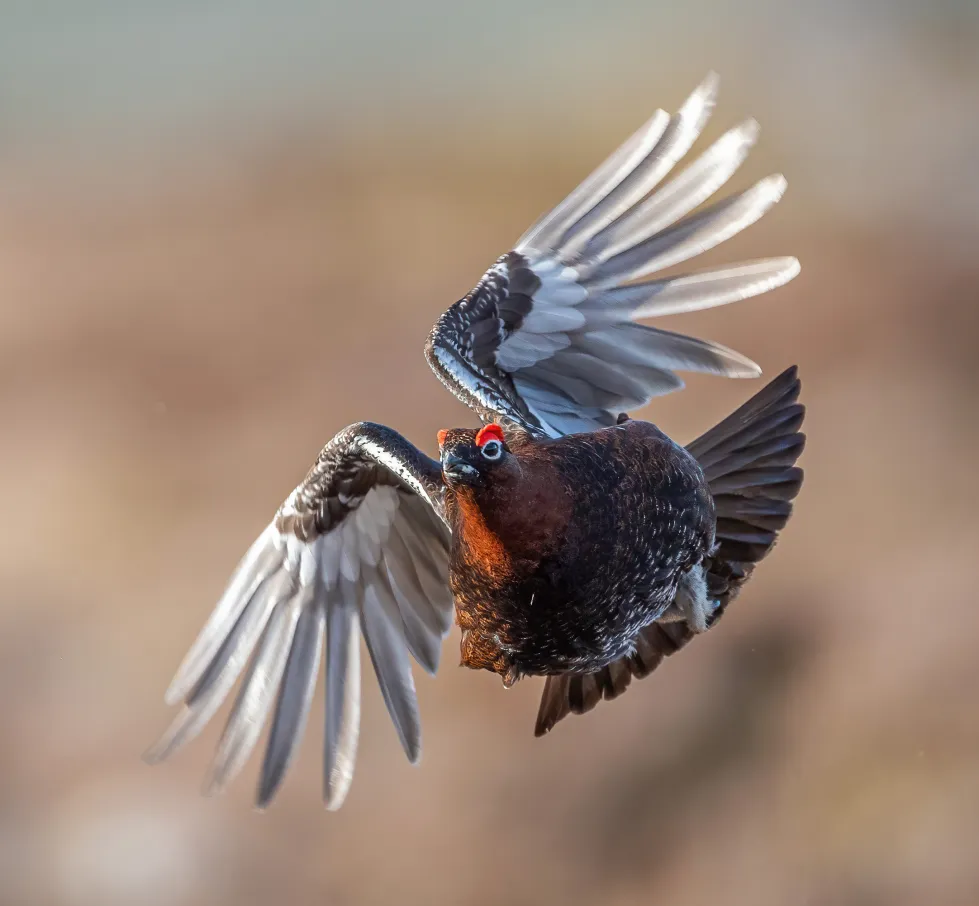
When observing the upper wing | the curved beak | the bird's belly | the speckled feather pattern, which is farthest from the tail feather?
the curved beak

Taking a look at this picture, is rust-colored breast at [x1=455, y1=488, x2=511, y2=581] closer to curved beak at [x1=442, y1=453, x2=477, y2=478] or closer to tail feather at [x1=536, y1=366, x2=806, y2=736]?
curved beak at [x1=442, y1=453, x2=477, y2=478]

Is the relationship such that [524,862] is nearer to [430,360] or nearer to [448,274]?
[430,360]

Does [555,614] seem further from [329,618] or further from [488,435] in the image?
[329,618]

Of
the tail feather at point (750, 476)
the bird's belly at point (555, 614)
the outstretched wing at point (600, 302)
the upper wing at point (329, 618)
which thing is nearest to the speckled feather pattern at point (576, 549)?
the bird's belly at point (555, 614)

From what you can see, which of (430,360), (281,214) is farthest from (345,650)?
(281,214)

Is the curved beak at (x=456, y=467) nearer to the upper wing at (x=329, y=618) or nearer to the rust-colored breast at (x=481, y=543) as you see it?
the rust-colored breast at (x=481, y=543)

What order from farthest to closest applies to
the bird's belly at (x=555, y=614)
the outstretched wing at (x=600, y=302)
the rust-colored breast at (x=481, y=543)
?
the outstretched wing at (x=600, y=302) < the bird's belly at (x=555, y=614) < the rust-colored breast at (x=481, y=543)

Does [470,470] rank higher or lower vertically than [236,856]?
higher

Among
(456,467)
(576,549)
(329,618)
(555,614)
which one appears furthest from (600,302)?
(329,618)
